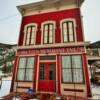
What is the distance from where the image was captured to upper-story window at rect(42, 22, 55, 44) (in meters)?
Answer: 12.1

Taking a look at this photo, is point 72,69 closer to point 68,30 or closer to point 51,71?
point 51,71

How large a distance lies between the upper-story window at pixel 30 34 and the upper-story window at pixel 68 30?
3192 mm

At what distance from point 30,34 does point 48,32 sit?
2.09 meters

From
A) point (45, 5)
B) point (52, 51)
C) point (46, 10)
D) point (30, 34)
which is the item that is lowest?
point (52, 51)

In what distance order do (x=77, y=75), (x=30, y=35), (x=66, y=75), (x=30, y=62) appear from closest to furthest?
1. (x=77, y=75)
2. (x=66, y=75)
3. (x=30, y=62)
4. (x=30, y=35)

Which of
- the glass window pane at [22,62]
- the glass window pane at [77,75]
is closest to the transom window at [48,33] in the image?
the glass window pane at [22,62]

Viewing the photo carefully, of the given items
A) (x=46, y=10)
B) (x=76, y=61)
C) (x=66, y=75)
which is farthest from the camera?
(x=46, y=10)

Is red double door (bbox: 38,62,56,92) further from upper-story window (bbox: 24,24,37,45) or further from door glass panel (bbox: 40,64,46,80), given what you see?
upper-story window (bbox: 24,24,37,45)

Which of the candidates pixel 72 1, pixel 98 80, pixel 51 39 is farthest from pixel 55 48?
pixel 98 80

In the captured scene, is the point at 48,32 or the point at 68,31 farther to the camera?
the point at 48,32

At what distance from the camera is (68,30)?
1184 centimetres

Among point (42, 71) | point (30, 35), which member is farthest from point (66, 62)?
point (30, 35)

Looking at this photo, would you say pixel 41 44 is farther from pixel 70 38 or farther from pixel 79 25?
pixel 79 25

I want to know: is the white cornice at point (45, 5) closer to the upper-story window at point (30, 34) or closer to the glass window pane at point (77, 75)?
the upper-story window at point (30, 34)
